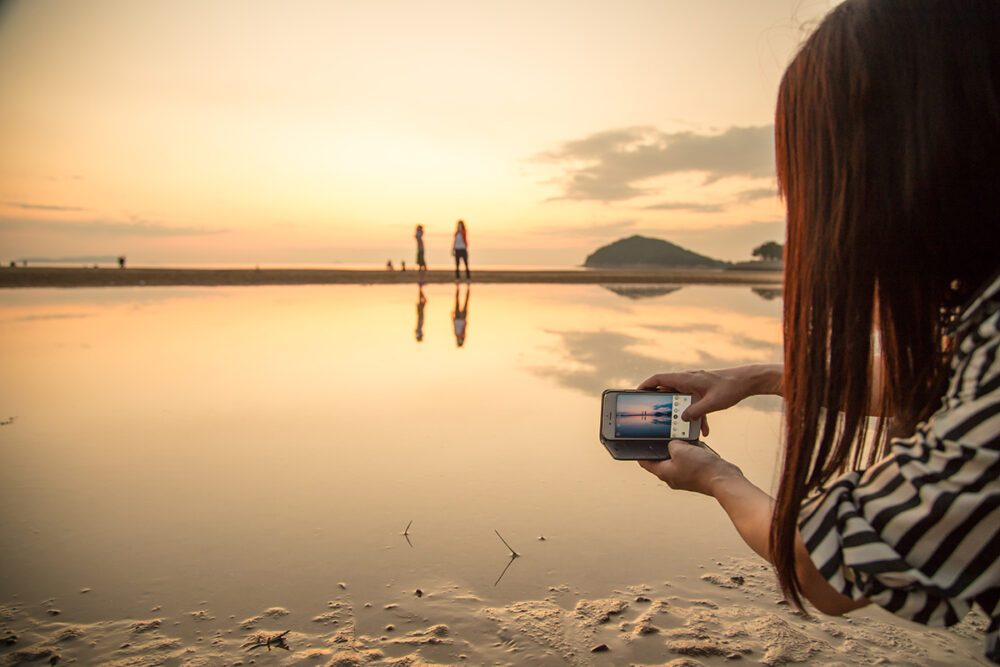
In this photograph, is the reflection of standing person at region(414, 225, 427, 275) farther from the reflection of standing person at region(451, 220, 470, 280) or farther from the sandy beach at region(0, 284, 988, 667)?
the sandy beach at region(0, 284, 988, 667)

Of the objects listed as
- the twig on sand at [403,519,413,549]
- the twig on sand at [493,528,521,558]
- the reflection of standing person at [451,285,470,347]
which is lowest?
the twig on sand at [493,528,521,558]

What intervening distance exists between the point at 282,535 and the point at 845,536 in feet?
5.85


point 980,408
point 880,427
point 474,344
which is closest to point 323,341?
point 474,344

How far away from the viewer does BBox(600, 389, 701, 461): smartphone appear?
1.66 meters

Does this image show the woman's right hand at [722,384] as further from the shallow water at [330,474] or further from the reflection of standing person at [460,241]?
the reflection of standing person at [460,241]

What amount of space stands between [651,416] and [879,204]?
0.90 metres

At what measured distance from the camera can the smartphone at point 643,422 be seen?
1.66 m

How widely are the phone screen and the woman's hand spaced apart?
313 mm

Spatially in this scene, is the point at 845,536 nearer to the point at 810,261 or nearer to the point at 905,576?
the point at 905,576

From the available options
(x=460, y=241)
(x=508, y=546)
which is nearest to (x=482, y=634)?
(x=508, y=546)

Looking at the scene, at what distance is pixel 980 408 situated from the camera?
79 centimetres

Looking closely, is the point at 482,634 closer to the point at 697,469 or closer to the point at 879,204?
the point at 697,469

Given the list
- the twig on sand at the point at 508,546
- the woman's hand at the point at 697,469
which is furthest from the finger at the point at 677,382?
the twig on sand at the point at 508,546

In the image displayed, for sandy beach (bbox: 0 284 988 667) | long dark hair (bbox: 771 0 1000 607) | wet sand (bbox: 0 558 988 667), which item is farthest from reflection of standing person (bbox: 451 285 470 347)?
long dark hair (bbox: 771 0 1000 607)
